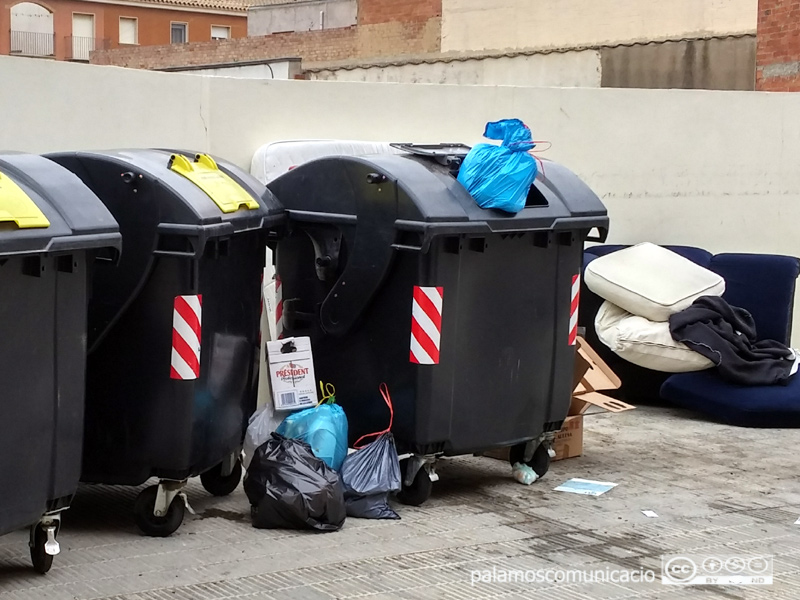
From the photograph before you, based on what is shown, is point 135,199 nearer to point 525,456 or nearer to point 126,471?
point 126,471

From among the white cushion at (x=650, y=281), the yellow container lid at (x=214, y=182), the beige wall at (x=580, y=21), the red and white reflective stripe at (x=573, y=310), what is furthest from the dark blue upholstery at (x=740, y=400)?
the beige wall at (x=580, y=21)

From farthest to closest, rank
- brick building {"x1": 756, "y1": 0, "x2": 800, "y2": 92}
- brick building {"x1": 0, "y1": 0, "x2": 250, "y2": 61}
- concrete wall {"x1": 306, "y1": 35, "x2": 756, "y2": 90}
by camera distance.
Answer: brick building {"x1": 0, "y1": 0, "x2": 250, "y2": 61}, concrete wall {"x1": 306, "y1": 35, "x2": 756, "y2": 90}, brick building {"x1": 756, "y1": 0, "x2": 800, "y2": 92}

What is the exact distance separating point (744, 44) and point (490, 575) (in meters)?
11.2

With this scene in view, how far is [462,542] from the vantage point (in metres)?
5.36

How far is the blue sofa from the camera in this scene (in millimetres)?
8148

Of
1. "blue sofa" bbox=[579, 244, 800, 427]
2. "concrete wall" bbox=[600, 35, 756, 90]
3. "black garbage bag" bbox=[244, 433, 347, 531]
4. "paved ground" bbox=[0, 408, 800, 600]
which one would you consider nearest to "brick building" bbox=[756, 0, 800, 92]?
"concrete wall" bbox=[600, 35, 756, 90]

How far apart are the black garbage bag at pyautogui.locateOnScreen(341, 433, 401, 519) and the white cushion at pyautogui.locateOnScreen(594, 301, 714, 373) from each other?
3046 millimetres

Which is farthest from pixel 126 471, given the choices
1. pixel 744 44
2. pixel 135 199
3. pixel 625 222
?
pixel 744 44

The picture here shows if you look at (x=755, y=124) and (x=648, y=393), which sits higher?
(x=755, y=124)

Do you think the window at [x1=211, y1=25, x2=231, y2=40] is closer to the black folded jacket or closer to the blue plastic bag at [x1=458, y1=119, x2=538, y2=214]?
the black folded jacket

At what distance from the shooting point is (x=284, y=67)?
647 inches

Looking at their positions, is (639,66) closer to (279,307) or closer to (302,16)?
(279,307)

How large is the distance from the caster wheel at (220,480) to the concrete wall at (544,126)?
6.59 ft

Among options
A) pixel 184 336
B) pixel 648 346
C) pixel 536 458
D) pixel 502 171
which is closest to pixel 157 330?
pixel 184 336
